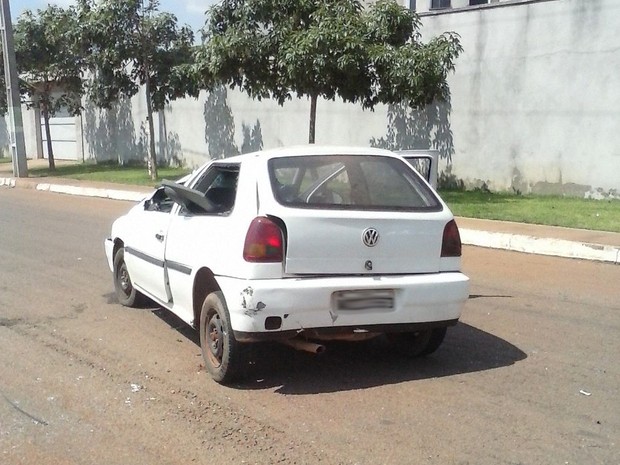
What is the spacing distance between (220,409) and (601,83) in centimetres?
1219

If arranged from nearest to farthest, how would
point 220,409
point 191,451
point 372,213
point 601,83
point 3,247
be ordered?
1. point 191,451
2. point 220,409
3. point 372,213
4. point 3,247
5. point 601,83

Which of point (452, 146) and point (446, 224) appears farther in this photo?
point (452, 146)

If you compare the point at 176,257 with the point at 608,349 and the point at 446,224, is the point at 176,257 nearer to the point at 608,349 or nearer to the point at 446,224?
the point at 446,224

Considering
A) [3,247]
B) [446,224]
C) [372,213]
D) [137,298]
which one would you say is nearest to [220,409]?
[372,213]

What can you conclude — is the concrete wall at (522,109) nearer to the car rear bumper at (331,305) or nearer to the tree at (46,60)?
the tree at (46,60)

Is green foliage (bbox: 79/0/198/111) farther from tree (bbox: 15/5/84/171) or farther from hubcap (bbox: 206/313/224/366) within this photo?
hubcap (bbox: 206/313/224/366)

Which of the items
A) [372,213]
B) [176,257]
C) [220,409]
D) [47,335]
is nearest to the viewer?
[220,409]

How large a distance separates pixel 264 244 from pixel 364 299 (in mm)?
746

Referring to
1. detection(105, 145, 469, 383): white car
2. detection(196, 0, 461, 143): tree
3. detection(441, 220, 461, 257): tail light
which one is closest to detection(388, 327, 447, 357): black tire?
A: detection(105, 145, 469, 383): white car

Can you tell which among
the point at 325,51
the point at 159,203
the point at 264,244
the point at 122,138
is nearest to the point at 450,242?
the point at 264,244

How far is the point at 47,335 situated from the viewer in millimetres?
6387

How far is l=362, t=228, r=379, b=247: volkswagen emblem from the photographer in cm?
497

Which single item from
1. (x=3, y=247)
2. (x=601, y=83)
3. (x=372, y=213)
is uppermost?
(x=601, y=83)

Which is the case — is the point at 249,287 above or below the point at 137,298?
above
